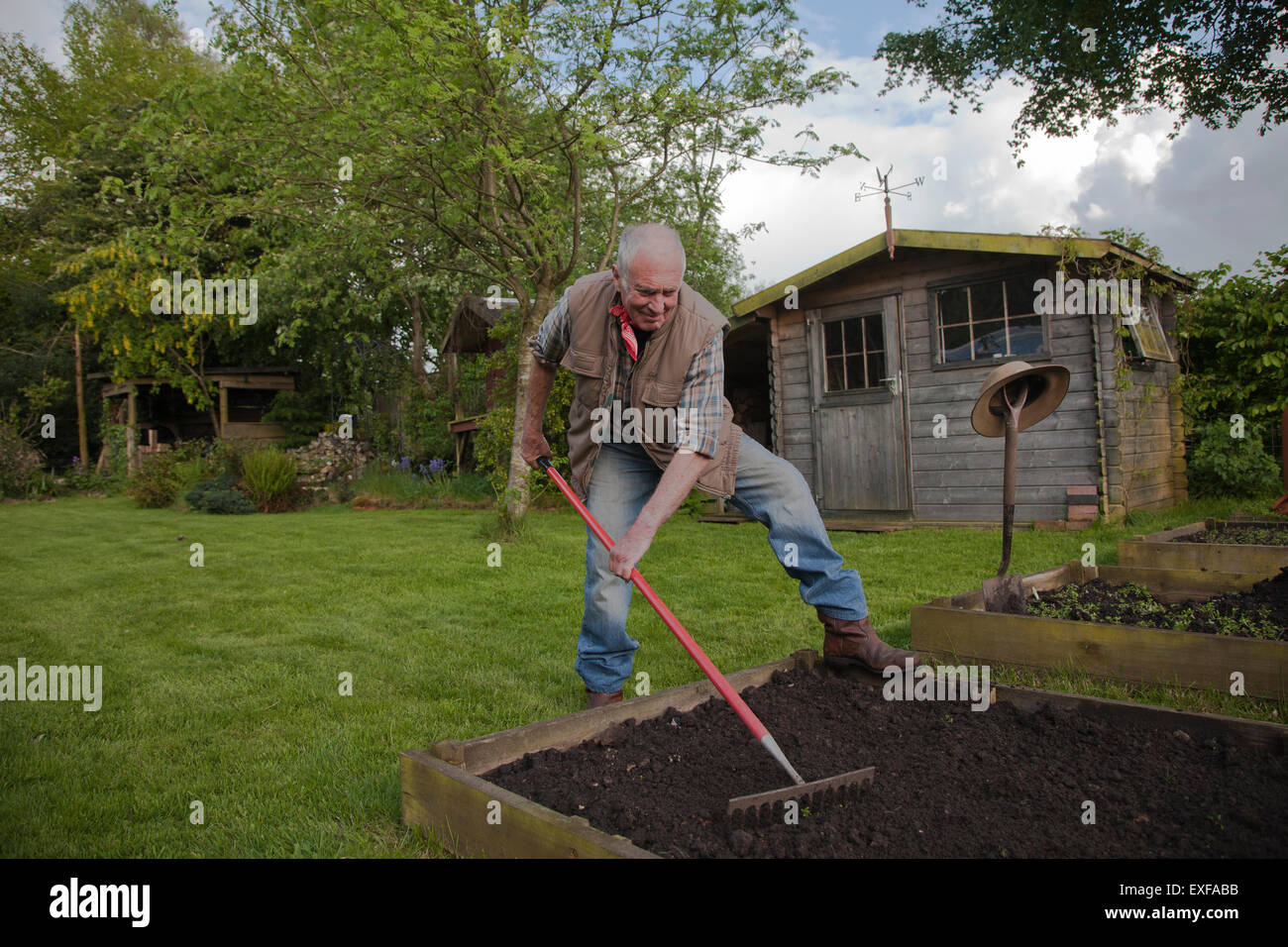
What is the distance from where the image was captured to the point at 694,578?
20.5 ft

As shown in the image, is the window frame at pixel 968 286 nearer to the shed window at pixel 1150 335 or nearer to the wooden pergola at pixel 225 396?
the shed window at pixel 1150 335

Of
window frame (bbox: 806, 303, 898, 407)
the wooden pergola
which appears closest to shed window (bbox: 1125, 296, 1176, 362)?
window frame (bbox: 806, 303, 898, 407)

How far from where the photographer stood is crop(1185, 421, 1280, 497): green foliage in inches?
363

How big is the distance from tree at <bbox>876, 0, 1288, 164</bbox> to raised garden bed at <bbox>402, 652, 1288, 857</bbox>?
1248cm

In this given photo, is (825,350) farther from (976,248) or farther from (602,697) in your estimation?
(602,697)

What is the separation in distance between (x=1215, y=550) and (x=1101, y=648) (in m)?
2.37

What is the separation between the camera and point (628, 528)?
3160 millimetres

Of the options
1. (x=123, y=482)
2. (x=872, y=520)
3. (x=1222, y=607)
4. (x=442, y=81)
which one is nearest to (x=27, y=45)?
(x=123, y=482)

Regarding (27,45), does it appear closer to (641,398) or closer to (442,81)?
(442,81)

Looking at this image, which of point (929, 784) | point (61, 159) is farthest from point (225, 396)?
point (929, 784)

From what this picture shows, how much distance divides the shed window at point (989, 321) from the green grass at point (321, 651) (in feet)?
6.68

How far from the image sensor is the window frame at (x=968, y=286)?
8586 millimetres

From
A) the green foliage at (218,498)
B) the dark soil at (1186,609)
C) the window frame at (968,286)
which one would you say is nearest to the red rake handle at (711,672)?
the dark soil at (1186,609)

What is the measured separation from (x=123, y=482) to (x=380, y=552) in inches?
507
